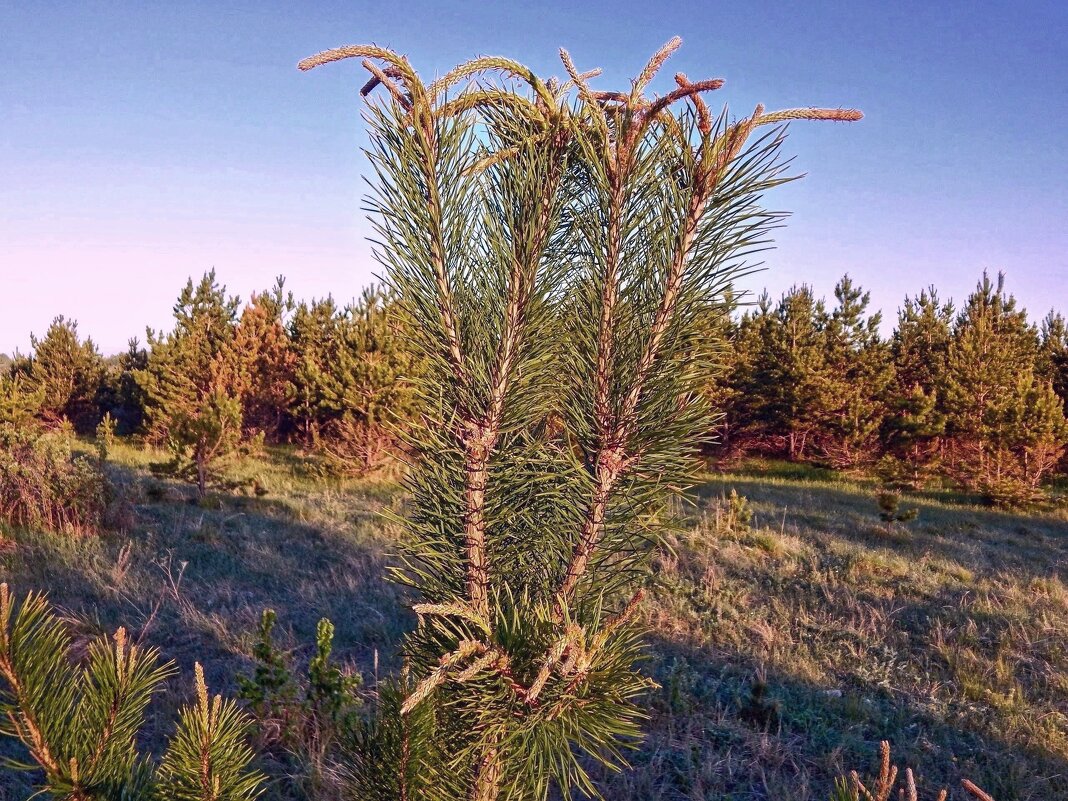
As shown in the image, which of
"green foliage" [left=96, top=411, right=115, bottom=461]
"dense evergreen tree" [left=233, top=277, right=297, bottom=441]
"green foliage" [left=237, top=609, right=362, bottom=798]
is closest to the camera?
"green foliage" [left=237, top=609, right=362, bottom=798]

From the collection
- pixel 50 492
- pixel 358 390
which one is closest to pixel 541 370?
pixel 50 492

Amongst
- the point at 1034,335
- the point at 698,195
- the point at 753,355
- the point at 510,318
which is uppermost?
the point at 1034,335

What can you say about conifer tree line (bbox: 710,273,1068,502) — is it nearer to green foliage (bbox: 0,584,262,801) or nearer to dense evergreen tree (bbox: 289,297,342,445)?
dense evergreen tree (bbox: 289,297,342,445)

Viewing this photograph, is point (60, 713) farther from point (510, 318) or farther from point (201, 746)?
point (510, 318)

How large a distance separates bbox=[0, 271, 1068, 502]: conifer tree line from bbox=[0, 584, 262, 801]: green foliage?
13.4 metres

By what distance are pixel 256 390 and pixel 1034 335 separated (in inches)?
989

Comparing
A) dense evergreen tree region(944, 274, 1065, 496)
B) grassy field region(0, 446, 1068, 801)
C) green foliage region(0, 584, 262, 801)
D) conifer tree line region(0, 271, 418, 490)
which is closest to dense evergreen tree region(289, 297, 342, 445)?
conifer tree line region(0, 271, 418, 490)

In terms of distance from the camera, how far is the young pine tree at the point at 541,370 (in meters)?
0.99

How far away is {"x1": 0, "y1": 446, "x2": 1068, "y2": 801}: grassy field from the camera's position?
11.7ft

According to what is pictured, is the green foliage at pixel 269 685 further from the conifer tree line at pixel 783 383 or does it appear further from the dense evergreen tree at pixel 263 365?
the dense evergreen tree at pixel 263 365

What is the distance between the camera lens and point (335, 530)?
817 centimetres

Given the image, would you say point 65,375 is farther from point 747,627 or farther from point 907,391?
point 907,391

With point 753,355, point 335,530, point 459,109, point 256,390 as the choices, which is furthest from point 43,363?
point 459,109

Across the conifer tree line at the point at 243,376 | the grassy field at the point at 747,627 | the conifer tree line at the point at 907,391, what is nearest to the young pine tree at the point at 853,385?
the conifer tree line at the point at 907,391
